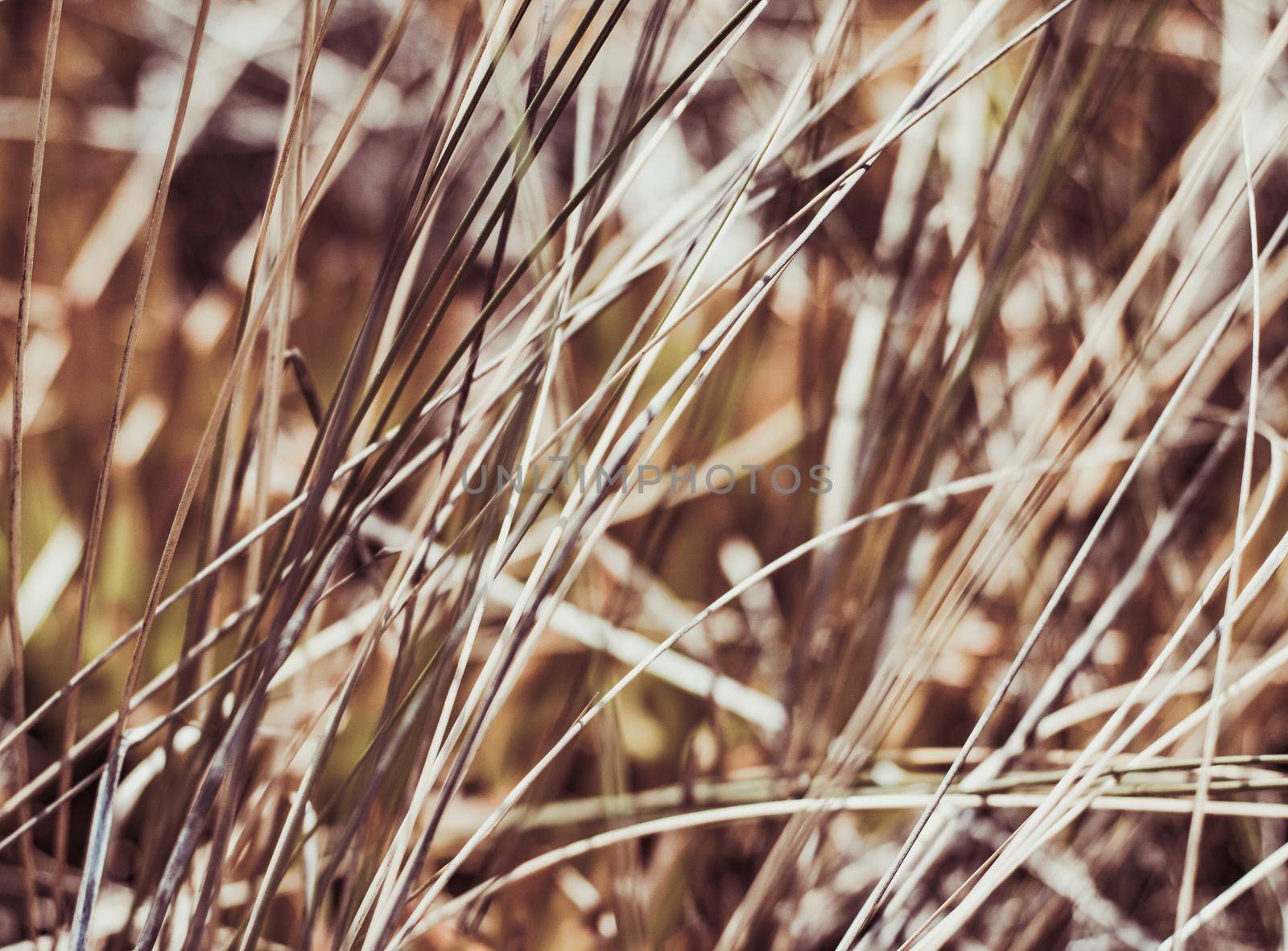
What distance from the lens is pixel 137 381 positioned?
434 mm

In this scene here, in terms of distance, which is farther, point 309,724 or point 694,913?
point 694,913

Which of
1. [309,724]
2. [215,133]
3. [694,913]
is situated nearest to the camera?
[309,724]

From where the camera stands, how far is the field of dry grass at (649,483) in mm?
216

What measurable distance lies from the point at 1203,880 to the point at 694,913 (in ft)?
0.81

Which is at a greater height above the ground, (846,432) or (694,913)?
(846,432)

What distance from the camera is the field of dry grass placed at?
216mm

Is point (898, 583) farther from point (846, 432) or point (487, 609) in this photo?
point (487, 609)

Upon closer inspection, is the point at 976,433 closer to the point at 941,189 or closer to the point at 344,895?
the point at 941,189

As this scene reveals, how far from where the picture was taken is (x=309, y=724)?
0.23 metres

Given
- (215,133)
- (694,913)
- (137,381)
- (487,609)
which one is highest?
(215,133)

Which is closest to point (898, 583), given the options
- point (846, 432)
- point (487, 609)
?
point (846, 432)

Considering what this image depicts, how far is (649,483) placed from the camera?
393 millimetres

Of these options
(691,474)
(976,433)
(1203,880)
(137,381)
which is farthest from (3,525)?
(1203,880)

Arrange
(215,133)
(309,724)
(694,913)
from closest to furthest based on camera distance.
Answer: (309,724)
(694,913)
(215,133)
